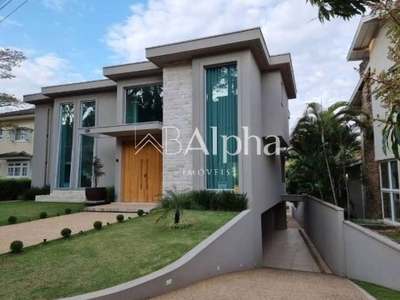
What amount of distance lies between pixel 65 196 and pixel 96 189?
3112 millimetres

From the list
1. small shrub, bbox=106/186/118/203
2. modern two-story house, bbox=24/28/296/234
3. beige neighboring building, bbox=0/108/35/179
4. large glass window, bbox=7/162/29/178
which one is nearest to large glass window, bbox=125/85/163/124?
modern two-story house, bbox=24/28/296/234

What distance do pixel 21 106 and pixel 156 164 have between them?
10.1m

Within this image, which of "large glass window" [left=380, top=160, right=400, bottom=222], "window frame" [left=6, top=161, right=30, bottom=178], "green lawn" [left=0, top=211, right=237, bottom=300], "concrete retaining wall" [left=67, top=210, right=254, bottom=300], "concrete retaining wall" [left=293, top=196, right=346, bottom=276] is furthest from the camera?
"window frame" [left=6, top=161, right=30, bottom=178]

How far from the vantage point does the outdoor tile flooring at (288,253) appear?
38.0 feet

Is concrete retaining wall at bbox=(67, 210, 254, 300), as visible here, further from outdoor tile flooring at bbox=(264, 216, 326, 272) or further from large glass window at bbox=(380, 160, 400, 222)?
large glass window at bbox=(380, 160, 400, 222)

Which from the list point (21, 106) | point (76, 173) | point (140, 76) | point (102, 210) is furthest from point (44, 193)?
point (140, 76)

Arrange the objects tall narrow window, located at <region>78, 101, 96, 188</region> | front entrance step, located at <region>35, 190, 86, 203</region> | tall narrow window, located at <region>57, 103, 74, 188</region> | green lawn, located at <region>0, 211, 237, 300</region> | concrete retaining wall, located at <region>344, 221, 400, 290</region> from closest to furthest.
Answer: green lawn, located at <region>0, 211, 237, 300</region> → concrete retaining wall, located at <region>344, 221, 400, 290</region> → front entrance step, located at <region>35, 190, 86, 203</region> → tall narrow window, located at <region>78, 101, 96, 188</region> → tall narrow window, located at <region>57, 103, 74, 188</region>

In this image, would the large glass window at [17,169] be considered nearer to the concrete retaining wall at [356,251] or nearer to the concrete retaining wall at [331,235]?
the concrete retaining wall at [331,235]

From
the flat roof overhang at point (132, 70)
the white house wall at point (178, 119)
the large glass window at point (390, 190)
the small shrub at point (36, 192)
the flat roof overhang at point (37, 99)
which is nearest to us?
the large glass window at point (390, 190)

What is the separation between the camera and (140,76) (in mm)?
13781

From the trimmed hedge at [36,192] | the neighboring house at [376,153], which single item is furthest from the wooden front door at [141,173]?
the neighboring house at [376,153]

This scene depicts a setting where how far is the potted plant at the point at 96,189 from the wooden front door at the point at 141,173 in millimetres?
937

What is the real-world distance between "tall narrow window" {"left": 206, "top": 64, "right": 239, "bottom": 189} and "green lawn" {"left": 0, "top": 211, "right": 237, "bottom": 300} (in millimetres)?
2561

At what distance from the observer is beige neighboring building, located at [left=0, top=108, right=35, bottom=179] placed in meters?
24.7
